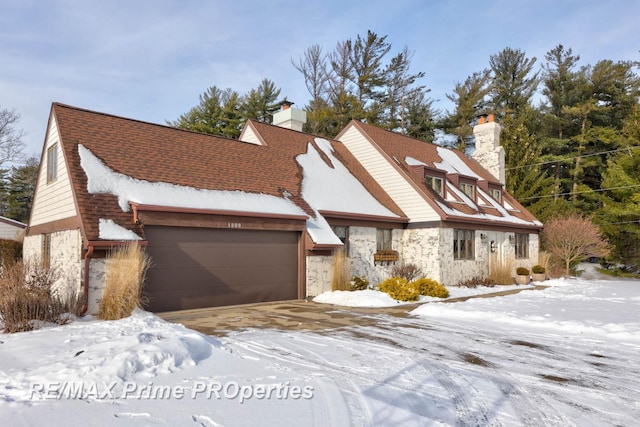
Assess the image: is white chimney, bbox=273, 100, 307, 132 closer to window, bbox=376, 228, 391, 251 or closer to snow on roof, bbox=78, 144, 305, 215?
window, bbox=376, 228, 391, 251

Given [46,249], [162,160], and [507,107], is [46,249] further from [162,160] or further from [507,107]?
[507,107]

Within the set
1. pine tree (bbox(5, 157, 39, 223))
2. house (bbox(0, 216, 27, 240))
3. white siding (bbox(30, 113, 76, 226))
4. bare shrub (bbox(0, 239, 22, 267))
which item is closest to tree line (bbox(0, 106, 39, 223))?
pine tree (bbox(5, 157, 39, 223))

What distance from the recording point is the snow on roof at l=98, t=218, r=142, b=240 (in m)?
9.96

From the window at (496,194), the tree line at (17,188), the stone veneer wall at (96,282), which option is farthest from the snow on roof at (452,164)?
the tree line at (17,188)

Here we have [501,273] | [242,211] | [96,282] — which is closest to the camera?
[96,282]

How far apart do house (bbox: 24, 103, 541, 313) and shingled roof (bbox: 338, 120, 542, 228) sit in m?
0.10

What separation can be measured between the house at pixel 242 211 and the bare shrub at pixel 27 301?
116 cm

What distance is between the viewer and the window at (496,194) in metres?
23.6

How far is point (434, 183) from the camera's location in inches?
773

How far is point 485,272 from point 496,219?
99.8 inches

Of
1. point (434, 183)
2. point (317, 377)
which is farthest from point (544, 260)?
point (317, 377)

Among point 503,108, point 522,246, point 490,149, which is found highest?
point 503,108

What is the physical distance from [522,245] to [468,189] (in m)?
4.47

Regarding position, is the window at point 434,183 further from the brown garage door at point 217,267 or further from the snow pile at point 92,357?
the snow pile at point 92,357
